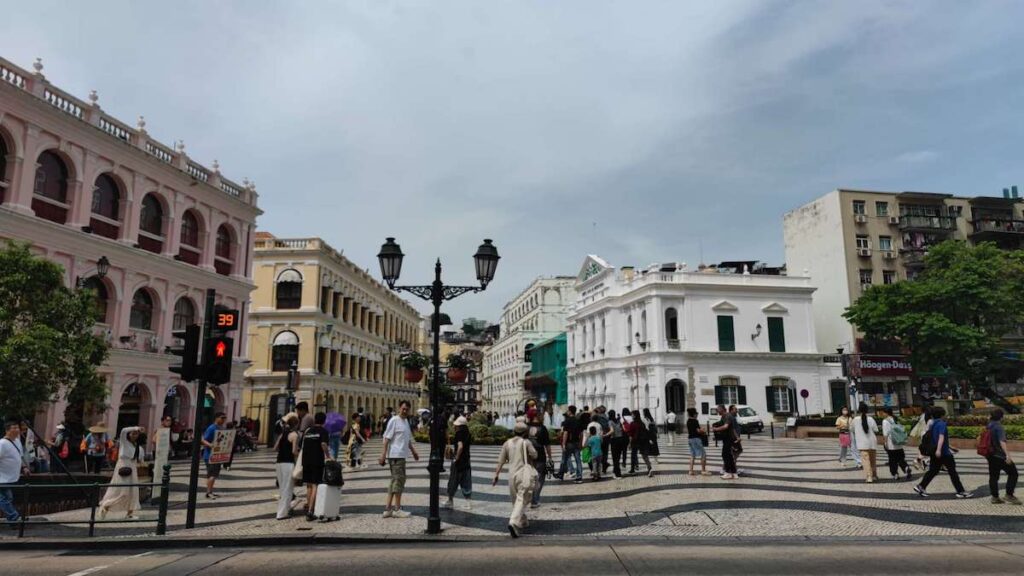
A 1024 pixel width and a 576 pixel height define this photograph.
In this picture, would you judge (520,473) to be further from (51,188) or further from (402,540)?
(51,188)

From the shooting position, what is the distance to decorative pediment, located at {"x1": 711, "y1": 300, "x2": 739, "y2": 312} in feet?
145

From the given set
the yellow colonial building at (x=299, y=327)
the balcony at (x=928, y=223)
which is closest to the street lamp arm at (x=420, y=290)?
the yellow colonial building at (x=299, y=327)

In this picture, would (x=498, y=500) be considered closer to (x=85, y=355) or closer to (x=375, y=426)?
(x=85, y=355)

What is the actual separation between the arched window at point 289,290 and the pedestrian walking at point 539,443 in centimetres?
2753

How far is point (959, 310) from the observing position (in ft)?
133

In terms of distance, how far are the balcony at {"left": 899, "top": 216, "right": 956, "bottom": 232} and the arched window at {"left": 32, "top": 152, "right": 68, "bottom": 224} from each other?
55.8 meters

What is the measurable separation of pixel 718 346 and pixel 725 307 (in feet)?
9.38

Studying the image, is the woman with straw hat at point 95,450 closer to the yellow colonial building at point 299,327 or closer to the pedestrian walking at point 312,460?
the pedestrian walking at point 312,460

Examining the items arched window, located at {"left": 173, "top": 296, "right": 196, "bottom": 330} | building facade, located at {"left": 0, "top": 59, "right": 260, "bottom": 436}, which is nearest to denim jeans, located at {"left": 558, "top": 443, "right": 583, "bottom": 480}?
building facade, located at {"left": 0, "top": 59, "right": 260, "bottom": 436}

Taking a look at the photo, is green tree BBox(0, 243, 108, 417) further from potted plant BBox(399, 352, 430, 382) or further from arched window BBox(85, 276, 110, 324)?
potted plant BBox(399, 352, 430, 382)

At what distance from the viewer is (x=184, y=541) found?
9523 millimetres

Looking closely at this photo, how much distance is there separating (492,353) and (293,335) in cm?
5922

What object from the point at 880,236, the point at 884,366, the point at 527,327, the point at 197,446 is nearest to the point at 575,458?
the point at 197,446

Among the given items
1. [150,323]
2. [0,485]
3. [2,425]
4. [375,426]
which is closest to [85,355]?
[2,425]
